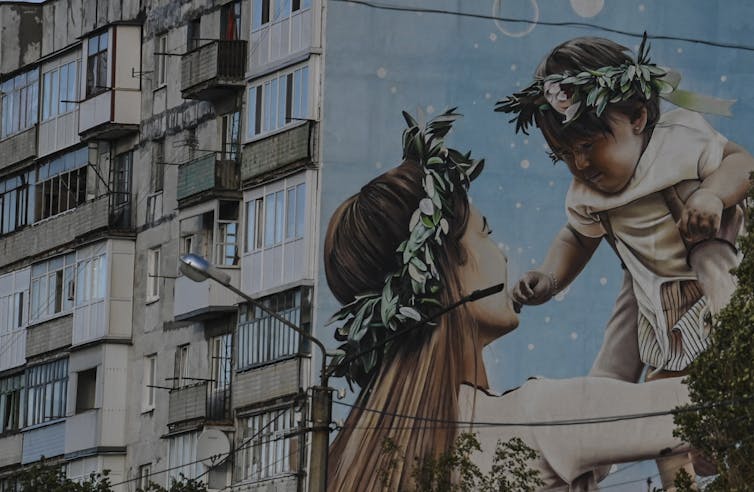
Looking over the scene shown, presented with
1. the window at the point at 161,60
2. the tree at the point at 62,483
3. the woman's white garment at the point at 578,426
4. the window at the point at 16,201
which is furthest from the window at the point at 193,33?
the woman's white garment at the point at 578,426

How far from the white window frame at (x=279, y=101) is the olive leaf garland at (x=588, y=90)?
190 inches

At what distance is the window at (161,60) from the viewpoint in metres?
73.5

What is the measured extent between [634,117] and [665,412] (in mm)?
7468

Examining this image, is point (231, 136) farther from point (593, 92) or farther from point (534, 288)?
point (593, 92)

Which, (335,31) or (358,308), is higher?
(335,31)

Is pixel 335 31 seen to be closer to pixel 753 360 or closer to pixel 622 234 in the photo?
pixel 622 234

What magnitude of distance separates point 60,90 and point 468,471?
2574 centimetres

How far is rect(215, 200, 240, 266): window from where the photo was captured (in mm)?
69188

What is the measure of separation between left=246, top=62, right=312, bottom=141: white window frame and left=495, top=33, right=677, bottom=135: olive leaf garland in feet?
15.8

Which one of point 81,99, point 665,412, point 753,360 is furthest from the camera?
point 81,99

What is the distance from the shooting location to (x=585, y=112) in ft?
220

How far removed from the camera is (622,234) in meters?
66.8

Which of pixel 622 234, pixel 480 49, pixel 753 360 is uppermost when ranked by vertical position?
pixel 480 49

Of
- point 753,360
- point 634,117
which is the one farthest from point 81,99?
point 753,360
